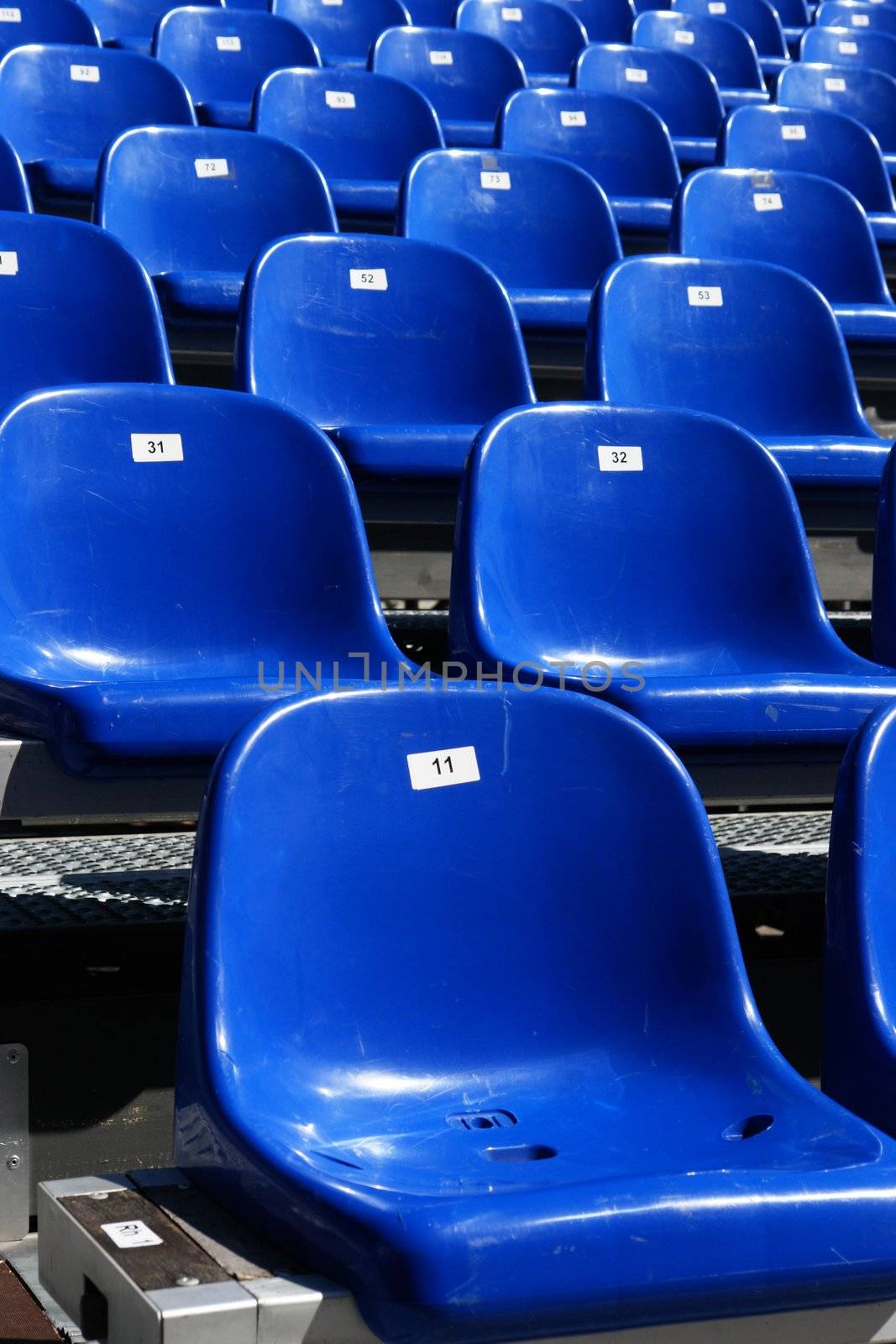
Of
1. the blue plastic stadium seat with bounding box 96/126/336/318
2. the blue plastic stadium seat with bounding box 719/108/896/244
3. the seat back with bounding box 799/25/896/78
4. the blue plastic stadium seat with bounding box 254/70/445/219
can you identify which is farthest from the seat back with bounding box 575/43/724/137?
the blue plastic stadium seat with bounding box 96/126/336/318

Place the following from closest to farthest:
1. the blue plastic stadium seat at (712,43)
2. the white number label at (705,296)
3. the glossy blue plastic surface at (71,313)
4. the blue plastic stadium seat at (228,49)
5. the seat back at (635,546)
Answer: the seat back at (635,546) < the glossy blue plastic surface at (71,313) < the white number label at (705,296) < the blue plastic stadium seat at (228,49) < the blue plastic stadium seat at (712,43)

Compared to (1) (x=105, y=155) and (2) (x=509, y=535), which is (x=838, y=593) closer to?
(2) (x=509, y=535)

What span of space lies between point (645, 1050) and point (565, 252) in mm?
2081

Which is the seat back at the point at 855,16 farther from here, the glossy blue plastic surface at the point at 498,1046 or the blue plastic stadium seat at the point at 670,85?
the glossy blue plastic surface at the point at 498,1046

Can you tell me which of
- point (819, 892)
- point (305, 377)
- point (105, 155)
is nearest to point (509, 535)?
point (819, 892)

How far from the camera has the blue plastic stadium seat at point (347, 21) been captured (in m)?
4.40

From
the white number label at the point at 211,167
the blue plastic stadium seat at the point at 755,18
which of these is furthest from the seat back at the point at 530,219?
the blue plastic stadium seat at the point at 755,18

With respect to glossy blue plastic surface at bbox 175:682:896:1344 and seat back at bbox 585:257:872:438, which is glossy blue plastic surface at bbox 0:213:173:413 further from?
glossy blue plastic surface at bbox 175:682:896:1344

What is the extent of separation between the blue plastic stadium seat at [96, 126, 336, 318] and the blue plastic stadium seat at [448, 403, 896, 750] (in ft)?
3.77

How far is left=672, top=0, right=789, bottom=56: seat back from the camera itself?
16.7 feet

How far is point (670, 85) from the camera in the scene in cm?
425

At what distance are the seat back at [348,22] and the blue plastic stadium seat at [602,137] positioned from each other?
2.95 feet

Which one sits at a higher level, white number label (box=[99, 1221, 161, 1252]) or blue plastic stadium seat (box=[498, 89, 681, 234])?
blue plastic stadium seat (box=[498, 89, 681, 234])

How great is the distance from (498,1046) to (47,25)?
A: 3.06 m
